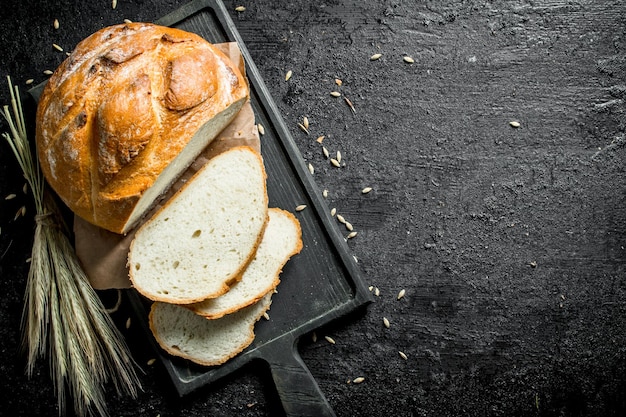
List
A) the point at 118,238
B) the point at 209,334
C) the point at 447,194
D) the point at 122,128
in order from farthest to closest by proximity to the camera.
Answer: the point at 447,194 → the point at 209,334 → the point at 118,238 → the point at 122,128

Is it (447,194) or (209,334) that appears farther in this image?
(447,194)

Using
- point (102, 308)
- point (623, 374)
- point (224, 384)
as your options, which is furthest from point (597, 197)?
point (102, 308)

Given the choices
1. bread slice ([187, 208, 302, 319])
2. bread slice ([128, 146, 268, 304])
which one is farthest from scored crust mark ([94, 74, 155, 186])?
bread slice ([187, 208, 302, 319])

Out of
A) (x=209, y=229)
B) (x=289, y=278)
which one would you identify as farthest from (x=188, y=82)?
(x=289, y=278)

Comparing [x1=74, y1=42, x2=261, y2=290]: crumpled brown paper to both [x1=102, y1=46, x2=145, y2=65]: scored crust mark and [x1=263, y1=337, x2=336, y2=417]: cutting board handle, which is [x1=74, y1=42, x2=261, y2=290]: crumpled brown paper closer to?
[x1=102, y1=46, x2=145, y2=65]: scored crust mark

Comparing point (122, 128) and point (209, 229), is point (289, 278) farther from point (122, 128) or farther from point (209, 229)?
point (122, 128)

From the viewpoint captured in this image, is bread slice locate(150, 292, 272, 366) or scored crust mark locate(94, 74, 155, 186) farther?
bread slice locate(150, 292, 272, 366)

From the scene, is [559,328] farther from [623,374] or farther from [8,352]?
[8,352]

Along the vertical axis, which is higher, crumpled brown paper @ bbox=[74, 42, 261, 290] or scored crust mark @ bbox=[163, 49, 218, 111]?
scored crust mark @ bbox=[163, 49, 218, 111]
